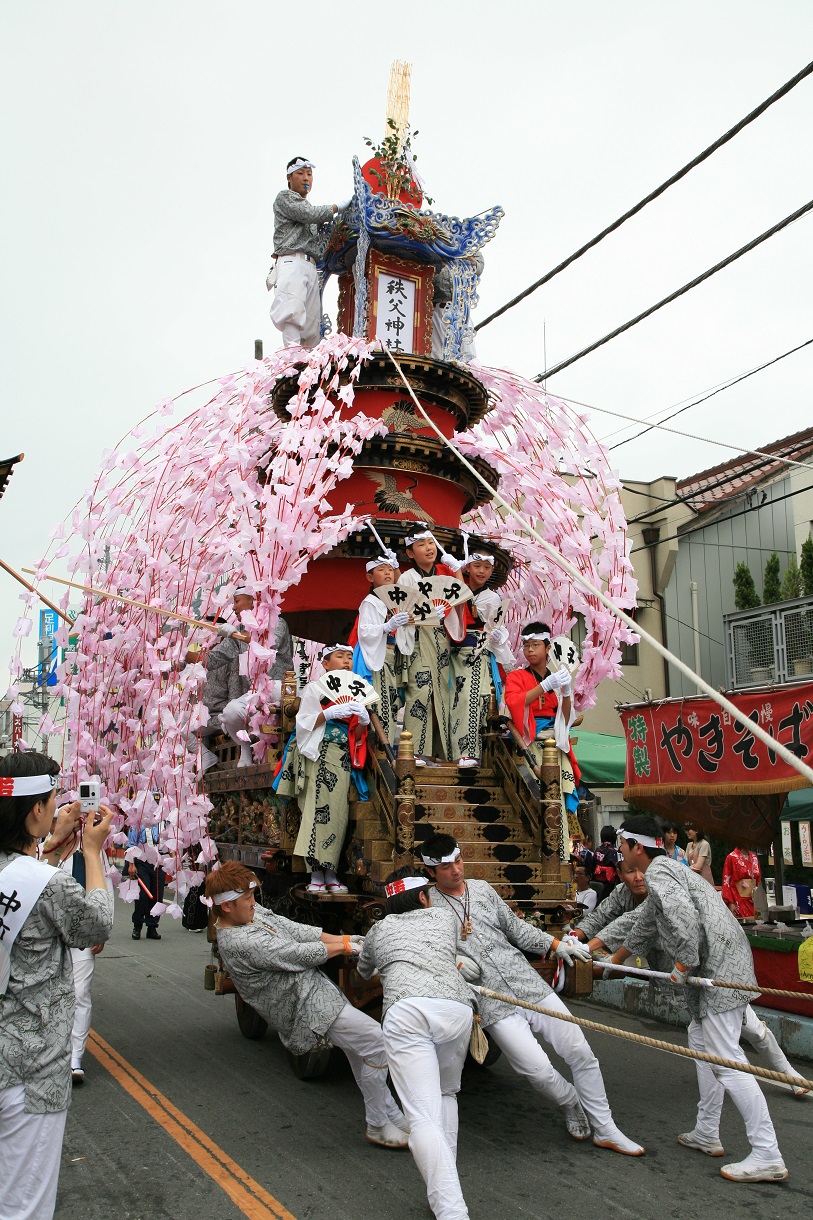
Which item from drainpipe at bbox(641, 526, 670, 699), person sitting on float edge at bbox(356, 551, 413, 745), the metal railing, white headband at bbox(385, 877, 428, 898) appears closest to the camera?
white headband at bbox(385, 877, 428, 898)

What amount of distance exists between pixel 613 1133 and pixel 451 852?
187 centimetres

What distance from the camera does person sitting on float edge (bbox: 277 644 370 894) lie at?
6.75 metres

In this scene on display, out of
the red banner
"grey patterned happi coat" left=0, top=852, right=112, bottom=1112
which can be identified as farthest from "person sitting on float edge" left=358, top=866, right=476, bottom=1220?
the red banner

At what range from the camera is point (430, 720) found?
8164mm

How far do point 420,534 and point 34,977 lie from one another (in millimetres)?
5584

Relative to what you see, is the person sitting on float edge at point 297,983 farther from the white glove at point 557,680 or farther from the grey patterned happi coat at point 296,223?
the grey patterned happi coat at point 296,223

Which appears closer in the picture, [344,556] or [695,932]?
[695,932]

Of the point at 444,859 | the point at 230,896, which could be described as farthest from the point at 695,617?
the point at 230,896

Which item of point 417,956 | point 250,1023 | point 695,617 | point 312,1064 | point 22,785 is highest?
point 695,617

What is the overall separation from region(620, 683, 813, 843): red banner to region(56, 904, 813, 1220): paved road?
3477 millimetres

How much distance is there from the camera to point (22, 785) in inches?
137

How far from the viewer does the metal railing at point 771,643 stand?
17.1 m

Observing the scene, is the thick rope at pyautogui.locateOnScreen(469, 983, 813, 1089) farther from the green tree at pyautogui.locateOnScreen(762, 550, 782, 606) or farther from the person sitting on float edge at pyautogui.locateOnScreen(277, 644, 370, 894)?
the green tree at pyautogui.locateOnScreen(762, 550, 782, 606)

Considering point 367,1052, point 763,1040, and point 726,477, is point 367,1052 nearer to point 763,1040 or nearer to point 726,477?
point 763,1040
